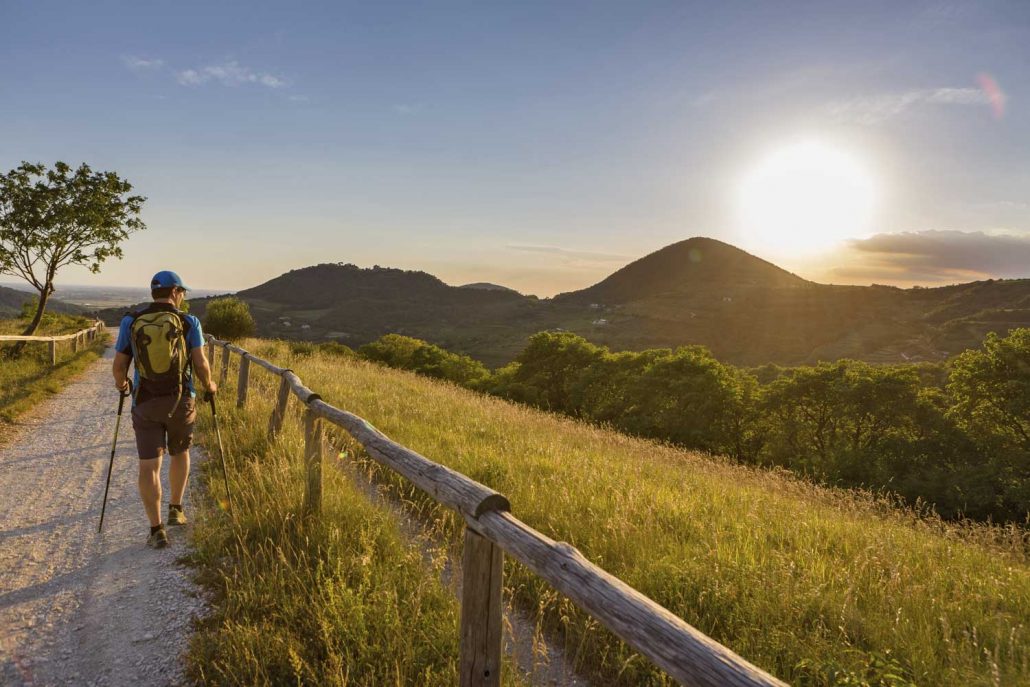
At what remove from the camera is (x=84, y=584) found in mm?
4070

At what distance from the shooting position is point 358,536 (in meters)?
4.27

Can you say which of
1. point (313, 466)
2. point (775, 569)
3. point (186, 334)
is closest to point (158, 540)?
point (313, 466)

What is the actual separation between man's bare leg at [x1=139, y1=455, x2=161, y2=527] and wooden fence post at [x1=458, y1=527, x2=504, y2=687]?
12.7 feet

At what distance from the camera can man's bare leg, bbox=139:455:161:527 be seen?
4.75 m

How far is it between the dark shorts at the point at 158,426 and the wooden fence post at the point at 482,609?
3932 mm

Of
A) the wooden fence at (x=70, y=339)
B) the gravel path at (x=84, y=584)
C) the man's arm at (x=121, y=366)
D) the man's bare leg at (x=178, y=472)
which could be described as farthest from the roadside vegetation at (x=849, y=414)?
the wooden fence at (x=70, y=339)

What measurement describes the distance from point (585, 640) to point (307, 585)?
6.63 feet

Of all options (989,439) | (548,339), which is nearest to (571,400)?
(548,339)

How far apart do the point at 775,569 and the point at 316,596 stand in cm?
343

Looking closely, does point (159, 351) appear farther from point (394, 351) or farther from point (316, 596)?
point (394, 351)

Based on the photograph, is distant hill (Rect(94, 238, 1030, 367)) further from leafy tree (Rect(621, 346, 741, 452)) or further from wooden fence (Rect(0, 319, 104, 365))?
leafy tree (Rect(621, 346, 741, 452))

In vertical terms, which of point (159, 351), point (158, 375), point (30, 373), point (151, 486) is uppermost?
point (159, 351)

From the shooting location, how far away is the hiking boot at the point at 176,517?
517 centimetres

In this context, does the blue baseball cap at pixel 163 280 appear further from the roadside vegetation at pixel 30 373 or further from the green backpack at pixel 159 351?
the roadside vegetation at pixel 30 373
